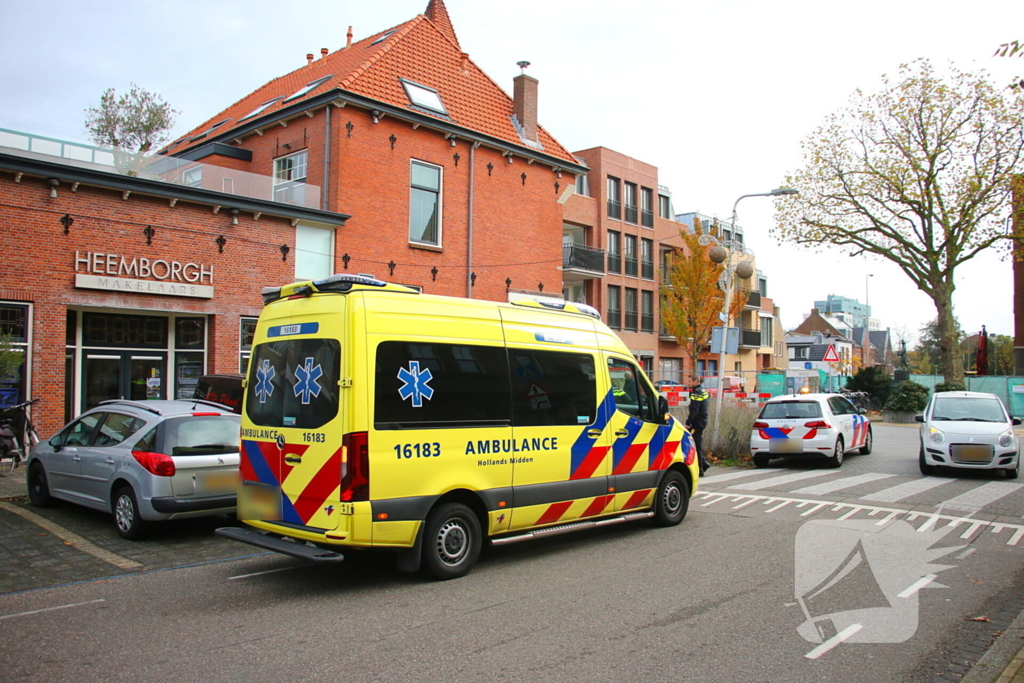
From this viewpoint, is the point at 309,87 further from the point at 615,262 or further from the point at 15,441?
the point at 615,262

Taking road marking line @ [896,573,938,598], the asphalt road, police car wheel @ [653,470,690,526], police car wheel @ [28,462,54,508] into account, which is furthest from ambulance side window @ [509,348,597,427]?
police car wheel @ [28,462,54,508]

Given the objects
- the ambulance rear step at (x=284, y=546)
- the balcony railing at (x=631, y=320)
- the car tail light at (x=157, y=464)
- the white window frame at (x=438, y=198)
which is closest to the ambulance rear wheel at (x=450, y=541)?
the ambulance rear step at (x=284, y=546)

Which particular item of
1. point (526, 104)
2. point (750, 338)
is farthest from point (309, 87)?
point (750, 338)

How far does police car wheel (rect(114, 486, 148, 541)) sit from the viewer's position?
26.8 ft

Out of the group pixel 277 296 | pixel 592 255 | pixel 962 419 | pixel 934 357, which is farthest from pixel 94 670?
pixel 934 357

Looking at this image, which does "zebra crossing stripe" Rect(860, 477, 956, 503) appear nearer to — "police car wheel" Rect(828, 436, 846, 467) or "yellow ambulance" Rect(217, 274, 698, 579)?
"police car wheel" Rect(828, 436, 846, 467)

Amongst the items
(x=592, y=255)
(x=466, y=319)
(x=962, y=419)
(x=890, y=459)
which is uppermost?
(x=592, y=255)

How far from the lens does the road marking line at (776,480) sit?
12.4 meters

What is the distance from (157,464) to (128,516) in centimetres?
76

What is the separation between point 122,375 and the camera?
16.4 metres

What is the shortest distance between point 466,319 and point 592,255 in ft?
105

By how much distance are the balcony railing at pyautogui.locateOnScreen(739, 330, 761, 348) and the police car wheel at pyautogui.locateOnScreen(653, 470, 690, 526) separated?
48196 mm

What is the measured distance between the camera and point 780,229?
1299 inches

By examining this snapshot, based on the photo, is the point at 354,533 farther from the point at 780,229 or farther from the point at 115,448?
the point at 780,229
